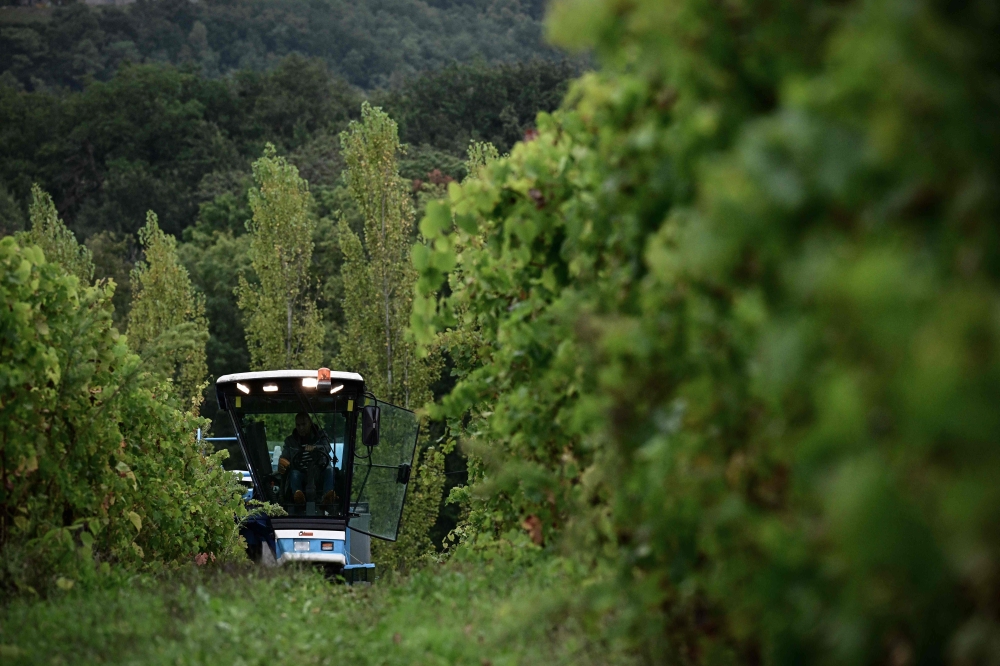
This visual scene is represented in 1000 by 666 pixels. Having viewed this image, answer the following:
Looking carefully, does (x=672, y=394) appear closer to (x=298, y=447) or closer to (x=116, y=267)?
(x=298, y=447)

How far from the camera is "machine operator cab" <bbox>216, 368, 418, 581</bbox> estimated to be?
12.6 meters

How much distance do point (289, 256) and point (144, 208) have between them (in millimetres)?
29264

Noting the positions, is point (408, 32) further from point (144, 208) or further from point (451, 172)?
point (451, 172)

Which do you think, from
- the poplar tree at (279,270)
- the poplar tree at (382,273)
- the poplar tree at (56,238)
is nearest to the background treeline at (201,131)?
the poplar tree at (56,238)

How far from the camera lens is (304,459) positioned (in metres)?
13.0

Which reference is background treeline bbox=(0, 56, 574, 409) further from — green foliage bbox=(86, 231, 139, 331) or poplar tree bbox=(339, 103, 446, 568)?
poplar tree bbox=(339, 103, 446, 568)

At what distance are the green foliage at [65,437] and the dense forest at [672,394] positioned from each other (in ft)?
0.08

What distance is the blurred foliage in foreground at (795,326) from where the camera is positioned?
169cm

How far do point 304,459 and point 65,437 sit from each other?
20.2ft

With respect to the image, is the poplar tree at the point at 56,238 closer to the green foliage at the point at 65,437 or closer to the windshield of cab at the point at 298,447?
the windshield of cab at the point at 298,447

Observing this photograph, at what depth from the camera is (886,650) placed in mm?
2770

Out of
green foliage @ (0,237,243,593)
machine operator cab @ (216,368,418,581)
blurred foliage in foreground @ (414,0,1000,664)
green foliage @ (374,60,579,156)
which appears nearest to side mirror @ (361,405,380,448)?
machine operator cab @ (216,368,418,581)

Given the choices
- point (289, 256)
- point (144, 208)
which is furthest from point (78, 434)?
point (144, 208)

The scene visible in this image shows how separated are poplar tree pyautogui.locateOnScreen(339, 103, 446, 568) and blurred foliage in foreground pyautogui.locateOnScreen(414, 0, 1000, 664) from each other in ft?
77.2
